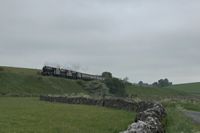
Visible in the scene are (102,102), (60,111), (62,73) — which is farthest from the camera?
(62,73)

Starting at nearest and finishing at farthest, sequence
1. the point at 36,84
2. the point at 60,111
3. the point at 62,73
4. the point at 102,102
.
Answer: the point at 60,111 < the point at 102,102 < the point at 36,84 < the point at 62,73

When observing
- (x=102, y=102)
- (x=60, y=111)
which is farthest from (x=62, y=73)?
(x=60, y=111)

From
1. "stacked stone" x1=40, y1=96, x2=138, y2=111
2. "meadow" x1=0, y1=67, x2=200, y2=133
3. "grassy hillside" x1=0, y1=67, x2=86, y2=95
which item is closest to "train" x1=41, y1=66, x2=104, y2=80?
"meadow" x1=0, y1=67, x2=200, y2=133

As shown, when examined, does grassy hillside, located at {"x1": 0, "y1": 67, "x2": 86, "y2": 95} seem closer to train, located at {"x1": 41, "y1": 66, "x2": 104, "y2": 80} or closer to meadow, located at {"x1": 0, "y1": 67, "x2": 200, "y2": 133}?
meadow, located at {"x1": 0, "y1": 67, "x2": 200, "y2": 133}

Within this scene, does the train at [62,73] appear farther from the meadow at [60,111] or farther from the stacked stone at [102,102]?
the stacked stone at [102,102]

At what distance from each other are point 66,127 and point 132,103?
57.4 ft

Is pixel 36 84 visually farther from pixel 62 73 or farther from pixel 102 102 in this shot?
pixel 102 102

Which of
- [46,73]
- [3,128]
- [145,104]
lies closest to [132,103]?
[145,104]

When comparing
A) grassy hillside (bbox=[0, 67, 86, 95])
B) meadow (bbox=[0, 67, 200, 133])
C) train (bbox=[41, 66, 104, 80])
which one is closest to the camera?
meadow (bbox=[0, 67, 200, 133])

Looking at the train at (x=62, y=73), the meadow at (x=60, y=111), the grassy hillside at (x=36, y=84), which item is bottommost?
the meadow at (x=60, y=111)

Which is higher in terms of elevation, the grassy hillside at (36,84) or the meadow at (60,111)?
the grassy hillside at (36,84)

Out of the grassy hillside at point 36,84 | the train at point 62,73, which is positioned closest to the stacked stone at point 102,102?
the grassy hillside at point 36,84

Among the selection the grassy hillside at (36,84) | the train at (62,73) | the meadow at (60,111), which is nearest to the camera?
the meadow at (60,111)

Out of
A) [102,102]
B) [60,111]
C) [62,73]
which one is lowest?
[60,111]
